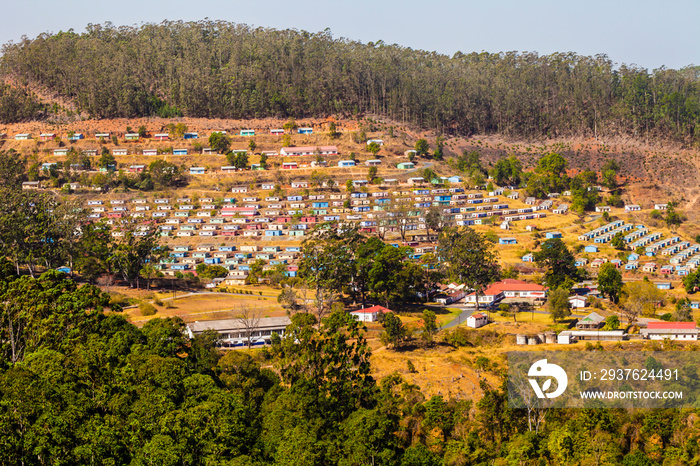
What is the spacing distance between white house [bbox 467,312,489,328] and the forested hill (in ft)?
194

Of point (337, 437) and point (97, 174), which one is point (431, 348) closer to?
point (337, 437)

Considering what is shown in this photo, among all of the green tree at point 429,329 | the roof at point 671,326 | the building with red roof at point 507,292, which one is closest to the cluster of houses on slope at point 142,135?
the building with red roof at point 507,292

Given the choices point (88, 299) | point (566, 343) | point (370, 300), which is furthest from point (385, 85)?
point (88, 299)

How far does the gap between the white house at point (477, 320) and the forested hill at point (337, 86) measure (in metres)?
59.1

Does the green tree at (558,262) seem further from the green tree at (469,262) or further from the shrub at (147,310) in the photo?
the shrub at (147,310)

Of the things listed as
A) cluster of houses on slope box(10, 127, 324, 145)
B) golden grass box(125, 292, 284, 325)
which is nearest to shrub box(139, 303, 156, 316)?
golden grass box(125, 292, 284, 325)

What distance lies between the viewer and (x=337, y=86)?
104 meters

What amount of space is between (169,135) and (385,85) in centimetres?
3336

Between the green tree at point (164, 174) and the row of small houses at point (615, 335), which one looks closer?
the row of small houses at point (615, 335)

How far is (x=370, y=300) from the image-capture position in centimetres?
5178

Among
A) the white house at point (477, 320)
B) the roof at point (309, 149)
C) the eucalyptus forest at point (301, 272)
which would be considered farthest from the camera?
the roof at point (309, 149)

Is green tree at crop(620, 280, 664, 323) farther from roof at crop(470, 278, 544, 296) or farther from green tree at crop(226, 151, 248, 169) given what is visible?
green tree at crop(226, 151, 248, 169)

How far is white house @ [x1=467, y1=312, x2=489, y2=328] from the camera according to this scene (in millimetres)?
46031

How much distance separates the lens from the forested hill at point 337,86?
3893 inches
